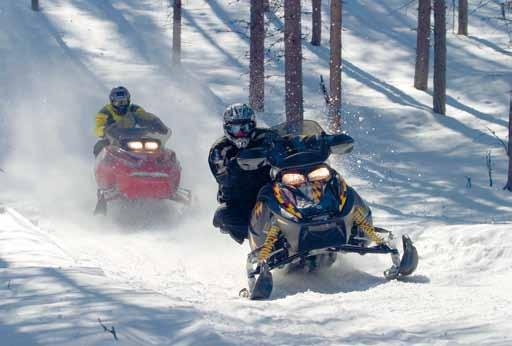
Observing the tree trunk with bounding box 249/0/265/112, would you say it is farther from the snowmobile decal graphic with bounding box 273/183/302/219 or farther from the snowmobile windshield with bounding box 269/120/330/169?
the snowmobile decal graphic with bounding box 273/183/302/219

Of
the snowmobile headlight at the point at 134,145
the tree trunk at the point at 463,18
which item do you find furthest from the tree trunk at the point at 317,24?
the snowmobile headlight at the point at 134,145

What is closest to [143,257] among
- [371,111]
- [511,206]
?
[511,206]

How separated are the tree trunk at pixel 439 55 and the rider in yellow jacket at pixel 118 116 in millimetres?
13192

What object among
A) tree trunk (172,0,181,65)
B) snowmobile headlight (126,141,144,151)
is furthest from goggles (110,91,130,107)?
tree trunk (172,0,181,65)

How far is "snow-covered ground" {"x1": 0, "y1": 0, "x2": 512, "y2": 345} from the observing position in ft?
20.4

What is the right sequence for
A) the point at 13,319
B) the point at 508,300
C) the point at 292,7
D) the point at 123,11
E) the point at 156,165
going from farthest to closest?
the point at 123,11 → the point at 292,7 → the point at 156,165 → the point at 508,300 → the point at 13,319

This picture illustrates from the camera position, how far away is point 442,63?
26.1 meters

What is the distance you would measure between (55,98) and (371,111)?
907 centimetres

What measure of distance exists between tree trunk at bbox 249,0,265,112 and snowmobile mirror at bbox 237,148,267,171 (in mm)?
14157

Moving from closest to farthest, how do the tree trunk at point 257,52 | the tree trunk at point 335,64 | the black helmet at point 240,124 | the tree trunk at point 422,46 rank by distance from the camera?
the black helmet at point 240,124
the tree trunk at point 335,64
the tree trunk at point 257,52
the tree trunk at point 422,46

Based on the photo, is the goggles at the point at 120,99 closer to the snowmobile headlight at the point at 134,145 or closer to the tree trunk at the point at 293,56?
the snowmobile headlight at the point at 134,145

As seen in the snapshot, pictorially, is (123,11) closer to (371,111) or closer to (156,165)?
(371,111)

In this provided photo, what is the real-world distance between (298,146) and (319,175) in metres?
0.57

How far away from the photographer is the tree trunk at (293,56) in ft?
59.7
